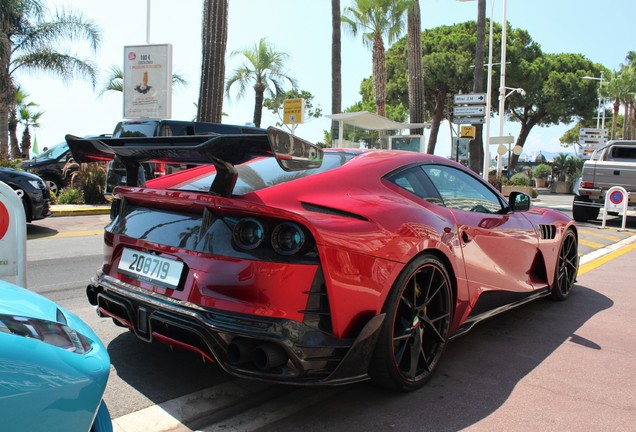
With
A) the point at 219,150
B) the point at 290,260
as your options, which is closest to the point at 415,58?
the point at 219,150

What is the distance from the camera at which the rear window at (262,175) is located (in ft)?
9.33

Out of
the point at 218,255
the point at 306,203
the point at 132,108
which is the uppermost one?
the point at 132,108

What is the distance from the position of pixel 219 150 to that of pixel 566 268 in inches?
165

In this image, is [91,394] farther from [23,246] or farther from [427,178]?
[427,178]

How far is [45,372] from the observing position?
1480mm

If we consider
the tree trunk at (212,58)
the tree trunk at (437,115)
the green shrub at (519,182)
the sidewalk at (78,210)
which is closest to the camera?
the sidewalk at (78,210)

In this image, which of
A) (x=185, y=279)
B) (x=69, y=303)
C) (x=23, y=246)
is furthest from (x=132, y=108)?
(x=185, y=279)

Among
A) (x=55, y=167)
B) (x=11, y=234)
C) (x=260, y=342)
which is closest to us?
(x=260, y=342)

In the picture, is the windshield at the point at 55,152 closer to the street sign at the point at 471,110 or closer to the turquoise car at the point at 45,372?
the street sign at the point at 471,110

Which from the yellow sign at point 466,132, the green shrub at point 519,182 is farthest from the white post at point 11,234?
the green shrub at point 519,182

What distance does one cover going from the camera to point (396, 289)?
2783 mm

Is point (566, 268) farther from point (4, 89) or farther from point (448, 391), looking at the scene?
point (4, 89)

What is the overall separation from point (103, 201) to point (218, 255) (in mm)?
12228

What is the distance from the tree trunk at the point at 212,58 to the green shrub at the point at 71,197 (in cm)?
364
